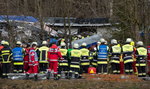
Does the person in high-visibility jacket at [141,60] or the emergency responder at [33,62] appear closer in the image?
the emergency responder at [33,62]

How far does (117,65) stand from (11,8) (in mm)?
10122

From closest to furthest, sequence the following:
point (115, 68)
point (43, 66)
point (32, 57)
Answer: point (32, 57), point (43, 66), point (115, 68)

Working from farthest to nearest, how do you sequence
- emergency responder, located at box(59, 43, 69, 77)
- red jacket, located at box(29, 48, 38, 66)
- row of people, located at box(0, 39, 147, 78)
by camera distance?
emergency responder, located at box(59, 43, 69, 77)
row of people, located at box(0, 39, 147, 78)
red jacket, located at box(29, 48, 38, 66)

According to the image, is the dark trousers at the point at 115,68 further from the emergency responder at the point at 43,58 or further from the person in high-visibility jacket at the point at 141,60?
the emergency responder at the point at 43,58

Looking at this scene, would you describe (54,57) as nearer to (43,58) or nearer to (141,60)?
(43,58)

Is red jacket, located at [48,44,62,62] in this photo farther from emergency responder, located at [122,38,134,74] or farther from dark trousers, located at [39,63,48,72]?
emergency responder, located at [122,38,134,74]

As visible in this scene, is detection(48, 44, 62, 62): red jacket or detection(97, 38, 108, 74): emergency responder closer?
detection(48, 44, 62, 62): red jacket

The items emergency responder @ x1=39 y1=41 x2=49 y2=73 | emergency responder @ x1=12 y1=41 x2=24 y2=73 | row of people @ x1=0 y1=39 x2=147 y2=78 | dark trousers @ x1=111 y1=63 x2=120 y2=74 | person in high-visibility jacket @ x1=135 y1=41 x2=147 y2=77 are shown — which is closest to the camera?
row of people @ x1=0 y1=39 x2=147 y2=78

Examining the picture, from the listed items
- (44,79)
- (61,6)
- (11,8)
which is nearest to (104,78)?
(44,79)

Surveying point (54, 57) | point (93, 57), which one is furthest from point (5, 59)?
point (93, 57)

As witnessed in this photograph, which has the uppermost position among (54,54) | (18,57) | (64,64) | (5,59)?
(54,54)

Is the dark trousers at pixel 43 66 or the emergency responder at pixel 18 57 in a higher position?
the emergency responder at pixel 18 57

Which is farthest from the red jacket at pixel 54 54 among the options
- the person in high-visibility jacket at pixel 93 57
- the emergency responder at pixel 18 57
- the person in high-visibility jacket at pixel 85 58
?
the person in high-visibility jacket at pixel 93 57

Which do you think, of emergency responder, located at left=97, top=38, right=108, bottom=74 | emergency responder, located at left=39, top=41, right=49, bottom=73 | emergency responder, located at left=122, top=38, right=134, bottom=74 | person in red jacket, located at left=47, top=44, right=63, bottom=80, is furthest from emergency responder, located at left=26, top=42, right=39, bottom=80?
emergency responder, located at left=122, top=38, right=134, bottom=74
